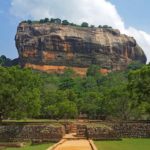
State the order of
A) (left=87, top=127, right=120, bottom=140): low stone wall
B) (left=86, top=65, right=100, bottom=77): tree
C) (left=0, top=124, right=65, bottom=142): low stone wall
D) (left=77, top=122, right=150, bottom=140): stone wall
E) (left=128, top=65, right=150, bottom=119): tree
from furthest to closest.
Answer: (left=86, top=65, right=100, bottom=77): tree < (left=128, top=65, right=150, bottom=119): tree < (left=77, top=122, right=150, bottom=140): stone wall < (left=0, top=124, right=65, bottom=142): low stone wall < (left=87, top=127, right=120, bottom=140): low stone wall

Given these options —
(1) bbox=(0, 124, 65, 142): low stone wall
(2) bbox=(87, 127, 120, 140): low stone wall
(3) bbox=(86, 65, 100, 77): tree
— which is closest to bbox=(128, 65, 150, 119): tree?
(2) bbox=(87, 127, 120, 140): low stone wall

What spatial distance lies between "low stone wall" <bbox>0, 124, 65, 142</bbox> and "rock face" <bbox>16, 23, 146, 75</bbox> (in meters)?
118

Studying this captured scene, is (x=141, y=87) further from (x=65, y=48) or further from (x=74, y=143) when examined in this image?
(x=65, y=48)

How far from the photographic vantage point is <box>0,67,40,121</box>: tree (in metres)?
39.4

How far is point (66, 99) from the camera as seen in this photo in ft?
218

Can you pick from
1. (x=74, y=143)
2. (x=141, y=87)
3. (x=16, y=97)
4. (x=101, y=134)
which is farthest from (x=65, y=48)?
(x=74, y=143)

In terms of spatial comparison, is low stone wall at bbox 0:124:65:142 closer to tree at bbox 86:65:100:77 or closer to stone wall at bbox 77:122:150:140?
stone wall at bbox 77:122:150:140

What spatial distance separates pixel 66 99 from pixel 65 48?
9444 centimetres

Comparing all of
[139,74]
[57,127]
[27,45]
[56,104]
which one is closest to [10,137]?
[57,127]

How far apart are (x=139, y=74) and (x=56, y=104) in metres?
20.8

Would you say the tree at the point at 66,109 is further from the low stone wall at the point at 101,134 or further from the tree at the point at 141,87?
the low stone wall at the point at 101,134

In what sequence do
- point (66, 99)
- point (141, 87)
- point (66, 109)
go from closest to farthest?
point (141, 87) → point (66, 109) → point (66, 99)

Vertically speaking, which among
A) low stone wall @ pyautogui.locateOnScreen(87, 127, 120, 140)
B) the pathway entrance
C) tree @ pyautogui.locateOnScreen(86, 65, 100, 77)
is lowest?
the pathway entrance

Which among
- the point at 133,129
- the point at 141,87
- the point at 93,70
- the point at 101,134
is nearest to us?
the point at 101,134
